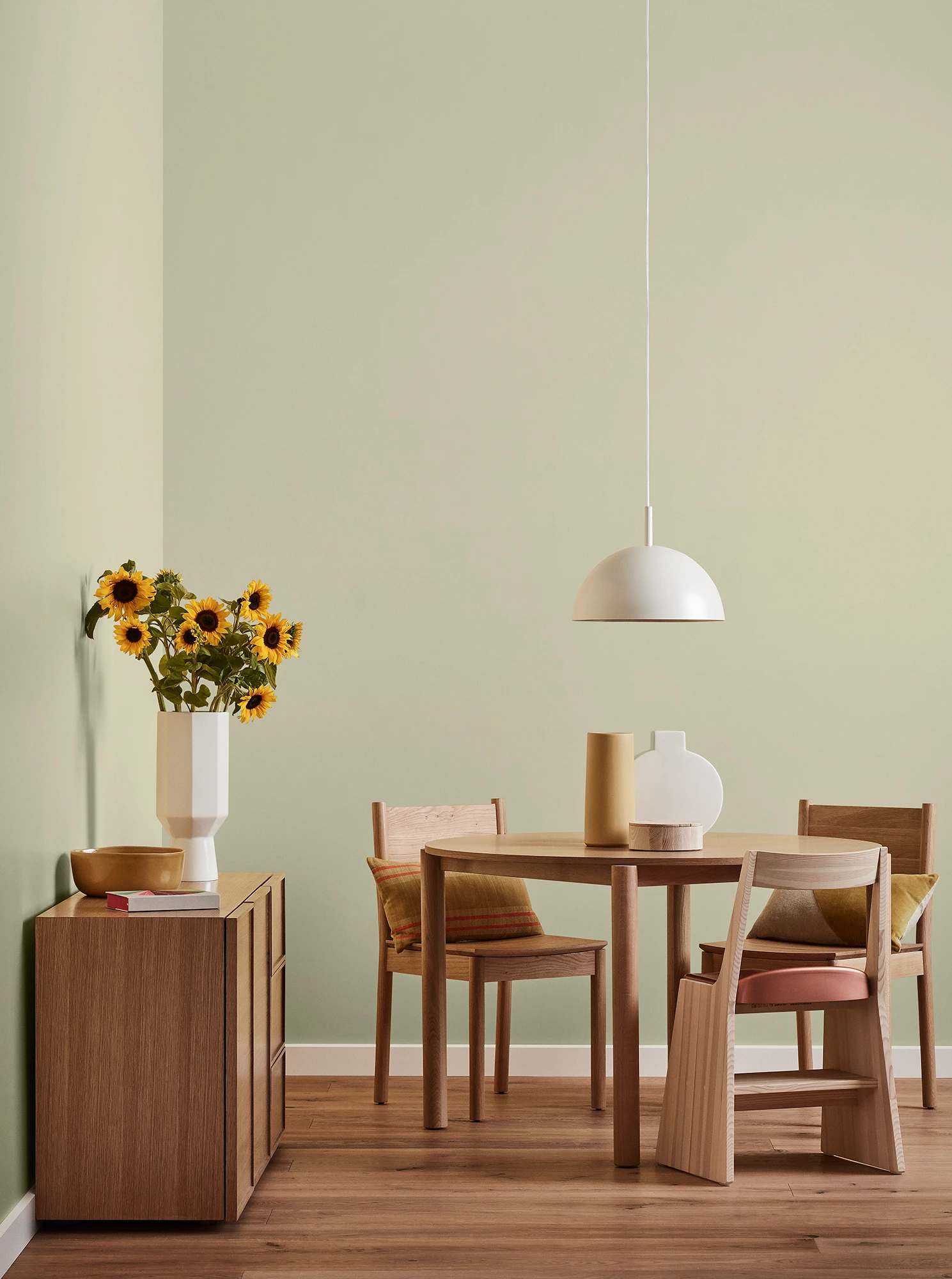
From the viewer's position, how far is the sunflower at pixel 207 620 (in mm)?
3078

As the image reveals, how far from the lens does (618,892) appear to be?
2.98m

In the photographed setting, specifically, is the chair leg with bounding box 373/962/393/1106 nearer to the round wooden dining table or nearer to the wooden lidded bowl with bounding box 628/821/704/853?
the round wooden dining table

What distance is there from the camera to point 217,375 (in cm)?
406

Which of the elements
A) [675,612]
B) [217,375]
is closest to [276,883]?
[675,612]

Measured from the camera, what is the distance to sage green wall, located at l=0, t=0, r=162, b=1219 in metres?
2.53

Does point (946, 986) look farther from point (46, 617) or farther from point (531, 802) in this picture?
point (46, 617)

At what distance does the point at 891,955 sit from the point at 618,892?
0.92 meters

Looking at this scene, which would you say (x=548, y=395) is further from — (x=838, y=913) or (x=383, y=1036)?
(x=383, y=1036)

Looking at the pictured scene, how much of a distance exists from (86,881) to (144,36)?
8.08ft

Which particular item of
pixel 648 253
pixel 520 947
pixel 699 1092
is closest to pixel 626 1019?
pixel 699 1092

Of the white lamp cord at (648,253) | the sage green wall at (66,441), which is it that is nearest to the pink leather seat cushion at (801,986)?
the sage green wall at (66,441)

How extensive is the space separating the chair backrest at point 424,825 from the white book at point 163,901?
1018 mm

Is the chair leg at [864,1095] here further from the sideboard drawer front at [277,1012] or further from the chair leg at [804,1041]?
the sideboard drawer front at [277,1012]

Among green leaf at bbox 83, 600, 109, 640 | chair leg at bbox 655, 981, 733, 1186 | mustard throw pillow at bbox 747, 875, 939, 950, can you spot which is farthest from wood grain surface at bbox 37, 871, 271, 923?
mustard throw pillow at bbox 747, 875, 939, 950
